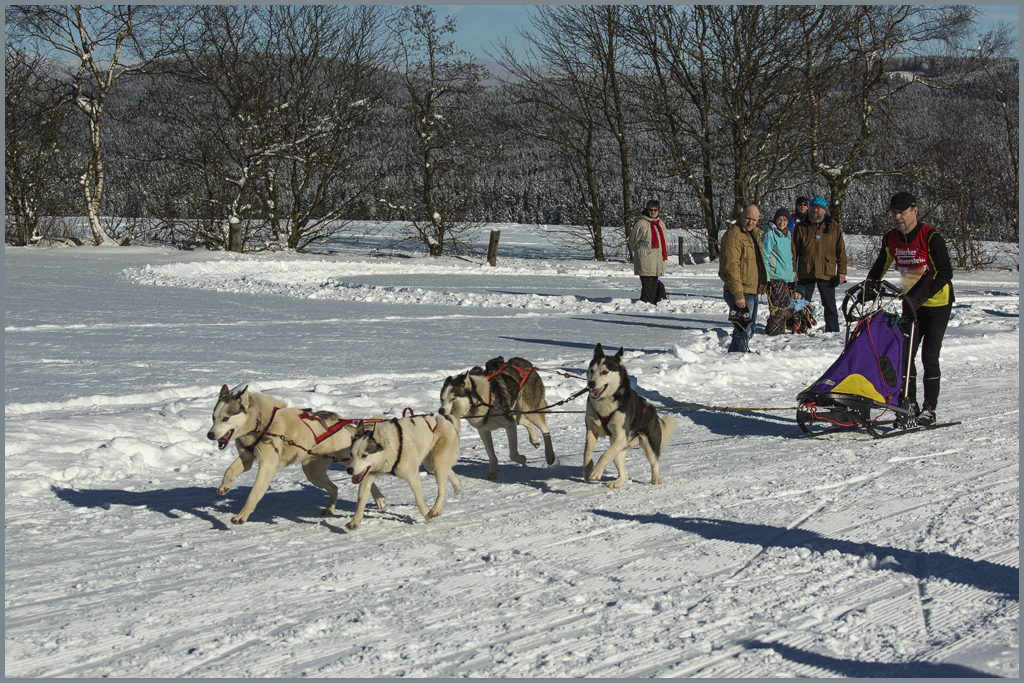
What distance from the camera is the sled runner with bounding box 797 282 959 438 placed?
6137 millimetres

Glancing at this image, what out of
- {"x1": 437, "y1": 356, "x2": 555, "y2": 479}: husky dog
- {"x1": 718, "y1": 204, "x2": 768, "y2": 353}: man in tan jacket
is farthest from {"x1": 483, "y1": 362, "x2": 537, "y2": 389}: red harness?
{"x1": 718, "y1": 204, "x2": 768, "y2": 353}: man in tan jacket

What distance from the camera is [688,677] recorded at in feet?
9.29

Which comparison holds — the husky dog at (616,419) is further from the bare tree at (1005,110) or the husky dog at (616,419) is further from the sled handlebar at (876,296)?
the bare tree at (1005,110)

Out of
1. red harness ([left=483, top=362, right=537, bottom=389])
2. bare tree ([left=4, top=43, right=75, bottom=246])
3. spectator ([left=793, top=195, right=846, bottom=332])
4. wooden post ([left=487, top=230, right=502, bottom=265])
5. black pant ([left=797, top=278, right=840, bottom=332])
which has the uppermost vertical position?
bare tree ([left=4, top=43, right=75, bottom=246])

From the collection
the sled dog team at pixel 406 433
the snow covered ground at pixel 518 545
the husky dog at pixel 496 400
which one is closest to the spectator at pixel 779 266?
the snow covered ground at pixel 518 545

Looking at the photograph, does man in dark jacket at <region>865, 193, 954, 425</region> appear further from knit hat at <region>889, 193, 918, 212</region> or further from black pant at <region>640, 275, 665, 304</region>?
black pant at <region>640, 275, 665, 304</region>

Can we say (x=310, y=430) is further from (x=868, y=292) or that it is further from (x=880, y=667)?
(x=868, y=292)

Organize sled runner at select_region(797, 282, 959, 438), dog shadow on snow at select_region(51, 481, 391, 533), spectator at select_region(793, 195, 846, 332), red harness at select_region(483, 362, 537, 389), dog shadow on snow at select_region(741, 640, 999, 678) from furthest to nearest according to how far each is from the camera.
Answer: spectator at select_region(793, 195, 846, 332), sled runner at select_region(797, 282, 959, 438), red harness at select_region(483, 362, 537, 389), dog shadow on snow at select_region(51, 481, 391, 533), dog shadow on snow at select_region(741, 640, 999, 678)

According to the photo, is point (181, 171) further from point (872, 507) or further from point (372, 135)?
point (872, 507)

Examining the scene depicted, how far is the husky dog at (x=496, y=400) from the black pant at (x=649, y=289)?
983 centimetres

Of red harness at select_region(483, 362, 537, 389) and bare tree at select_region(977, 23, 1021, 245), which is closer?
red harness at select_region(483, 362, 537, 389)

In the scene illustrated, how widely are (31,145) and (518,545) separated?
1295 inches

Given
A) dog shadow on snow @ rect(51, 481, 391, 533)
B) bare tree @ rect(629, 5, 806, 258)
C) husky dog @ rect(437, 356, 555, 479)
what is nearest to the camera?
dog shadow on snow @ rect(51, 481, 391, 533)

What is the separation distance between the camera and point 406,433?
174 inches
